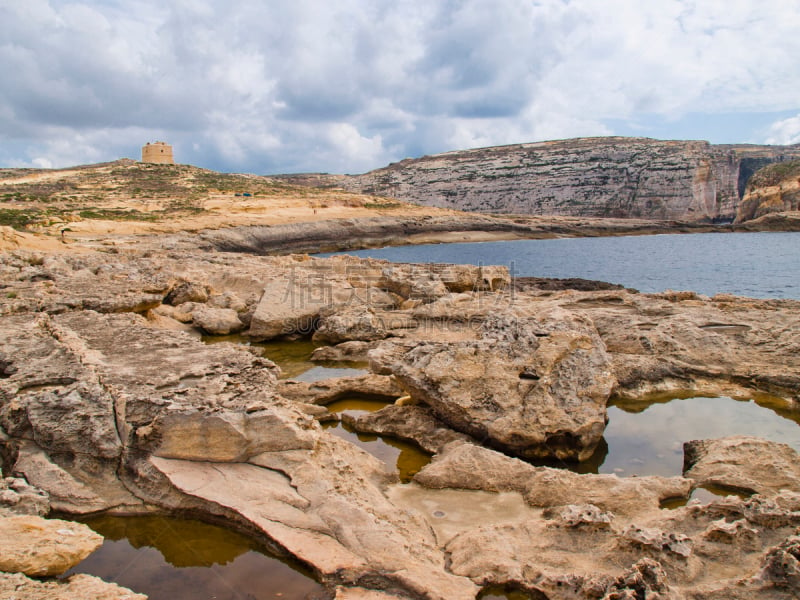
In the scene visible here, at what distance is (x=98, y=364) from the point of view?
21.0 feet

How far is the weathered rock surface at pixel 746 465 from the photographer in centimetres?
568

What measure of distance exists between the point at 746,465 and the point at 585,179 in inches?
3868

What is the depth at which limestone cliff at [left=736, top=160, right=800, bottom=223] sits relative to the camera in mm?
73438

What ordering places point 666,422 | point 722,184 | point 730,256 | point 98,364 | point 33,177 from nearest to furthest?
point 98,364 < point 666,422 < point 730,256 < point 33,177 < point 722,184

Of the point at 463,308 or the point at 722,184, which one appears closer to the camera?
the point at 463,308

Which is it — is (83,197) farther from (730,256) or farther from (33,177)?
(730,256)

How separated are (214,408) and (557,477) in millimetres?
3476

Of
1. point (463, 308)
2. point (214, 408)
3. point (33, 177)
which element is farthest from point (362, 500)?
point (33, 177)

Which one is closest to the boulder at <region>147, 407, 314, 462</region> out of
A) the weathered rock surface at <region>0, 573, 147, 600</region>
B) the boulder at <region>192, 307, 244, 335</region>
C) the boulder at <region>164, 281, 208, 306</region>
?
the weathered rock surface at <region>0, 573, 147, 600</region>

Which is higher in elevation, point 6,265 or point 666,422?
point 6,265

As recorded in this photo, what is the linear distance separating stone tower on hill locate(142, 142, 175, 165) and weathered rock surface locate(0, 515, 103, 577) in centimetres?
7772

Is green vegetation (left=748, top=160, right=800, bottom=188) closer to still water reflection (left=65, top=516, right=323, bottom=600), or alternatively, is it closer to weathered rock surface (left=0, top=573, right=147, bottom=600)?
still water reflection (left=65, top=516, right=323, bottom=600)

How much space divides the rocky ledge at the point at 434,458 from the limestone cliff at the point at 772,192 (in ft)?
261

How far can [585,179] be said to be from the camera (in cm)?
9675
